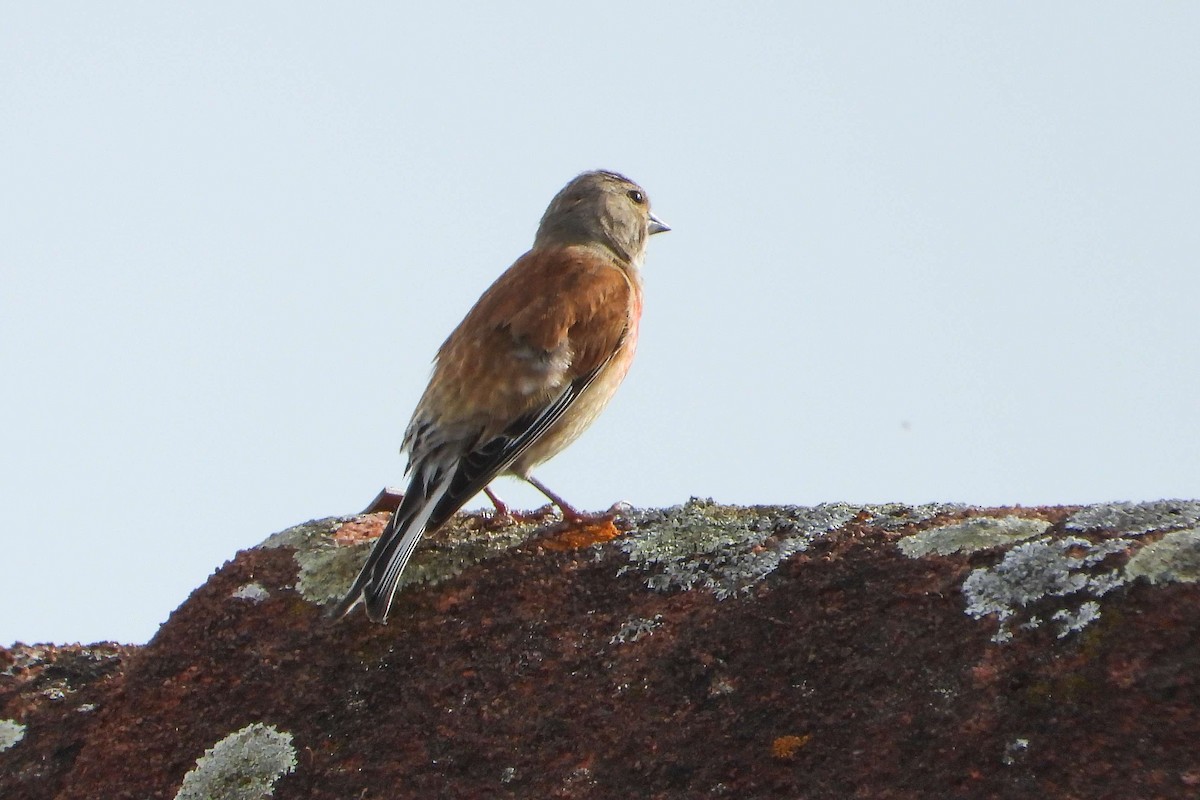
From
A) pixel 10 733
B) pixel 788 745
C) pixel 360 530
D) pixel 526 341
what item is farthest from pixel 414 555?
pixel 526 341

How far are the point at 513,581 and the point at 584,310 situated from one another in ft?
6.84

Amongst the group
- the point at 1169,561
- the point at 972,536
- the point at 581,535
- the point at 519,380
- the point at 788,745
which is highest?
the point at 519,380

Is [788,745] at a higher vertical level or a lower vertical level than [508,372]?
lower

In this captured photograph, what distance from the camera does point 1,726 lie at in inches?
143

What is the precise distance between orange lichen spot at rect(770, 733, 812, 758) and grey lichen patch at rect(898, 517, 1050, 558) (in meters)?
0.59

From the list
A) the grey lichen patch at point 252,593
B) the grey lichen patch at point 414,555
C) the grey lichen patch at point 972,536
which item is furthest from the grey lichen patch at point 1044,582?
the grey lichen patch at point 252,593

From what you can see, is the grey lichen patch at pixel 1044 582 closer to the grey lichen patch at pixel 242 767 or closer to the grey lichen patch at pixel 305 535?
the grey lichen patch at pixel 242 767

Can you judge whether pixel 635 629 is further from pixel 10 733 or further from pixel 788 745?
pixel 10 733

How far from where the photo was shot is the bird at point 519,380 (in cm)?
445

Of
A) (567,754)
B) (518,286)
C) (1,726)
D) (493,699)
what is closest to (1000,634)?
(567,754)

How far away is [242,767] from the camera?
3107 mm

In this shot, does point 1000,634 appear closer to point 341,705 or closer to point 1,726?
point 341,705

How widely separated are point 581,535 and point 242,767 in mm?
1014

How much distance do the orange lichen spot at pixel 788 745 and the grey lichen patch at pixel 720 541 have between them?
0.55 m
